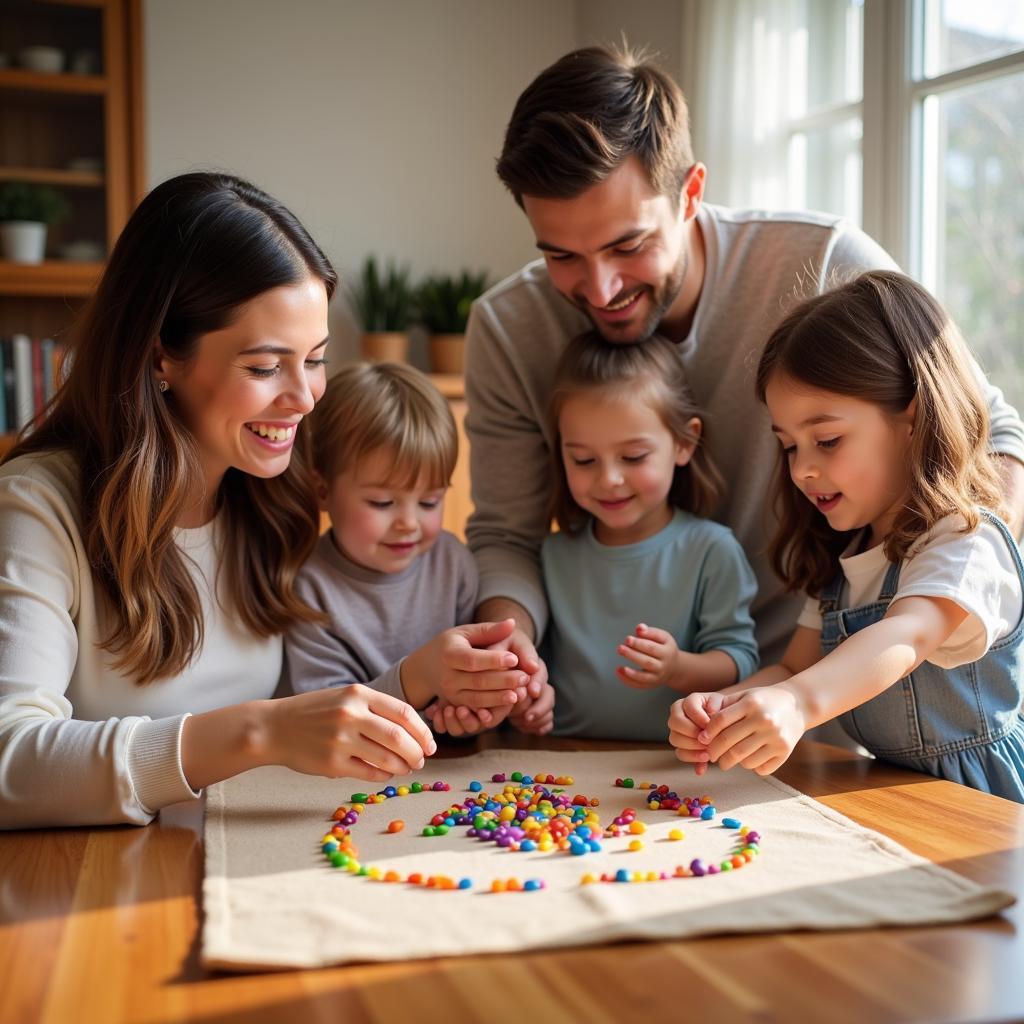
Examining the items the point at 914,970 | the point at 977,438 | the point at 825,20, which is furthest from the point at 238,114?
the point at 914,970

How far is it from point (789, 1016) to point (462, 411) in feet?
11.5

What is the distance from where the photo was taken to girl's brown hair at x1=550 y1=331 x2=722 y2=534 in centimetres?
183

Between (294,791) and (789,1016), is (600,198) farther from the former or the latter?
(789,1016)

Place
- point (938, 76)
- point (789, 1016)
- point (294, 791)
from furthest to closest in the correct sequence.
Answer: point (938, 76), point (294, 791), point (789, 1016)

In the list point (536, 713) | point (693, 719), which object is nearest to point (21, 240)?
point (536, 713)

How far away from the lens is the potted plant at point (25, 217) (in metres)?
4.02

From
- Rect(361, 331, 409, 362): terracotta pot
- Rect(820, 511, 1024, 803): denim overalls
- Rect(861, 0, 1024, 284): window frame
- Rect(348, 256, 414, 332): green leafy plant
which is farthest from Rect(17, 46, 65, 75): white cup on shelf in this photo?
A: Rect(820, 511, 1024, 803): denim overalls

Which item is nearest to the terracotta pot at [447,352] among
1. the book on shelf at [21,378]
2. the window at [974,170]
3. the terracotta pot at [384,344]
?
the terracotta pot at [384,344]

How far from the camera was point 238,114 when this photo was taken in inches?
182

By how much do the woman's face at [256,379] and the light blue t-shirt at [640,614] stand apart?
0.54m

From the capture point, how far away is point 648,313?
1.89 metres

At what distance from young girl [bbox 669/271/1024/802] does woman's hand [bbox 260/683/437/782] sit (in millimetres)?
328

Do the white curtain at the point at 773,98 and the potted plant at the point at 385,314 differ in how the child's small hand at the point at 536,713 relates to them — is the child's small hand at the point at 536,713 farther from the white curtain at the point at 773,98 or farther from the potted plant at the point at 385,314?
the potted plant at the point at 385,314

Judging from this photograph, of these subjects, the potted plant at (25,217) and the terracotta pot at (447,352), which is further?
the terracotta pot at (447,352)
